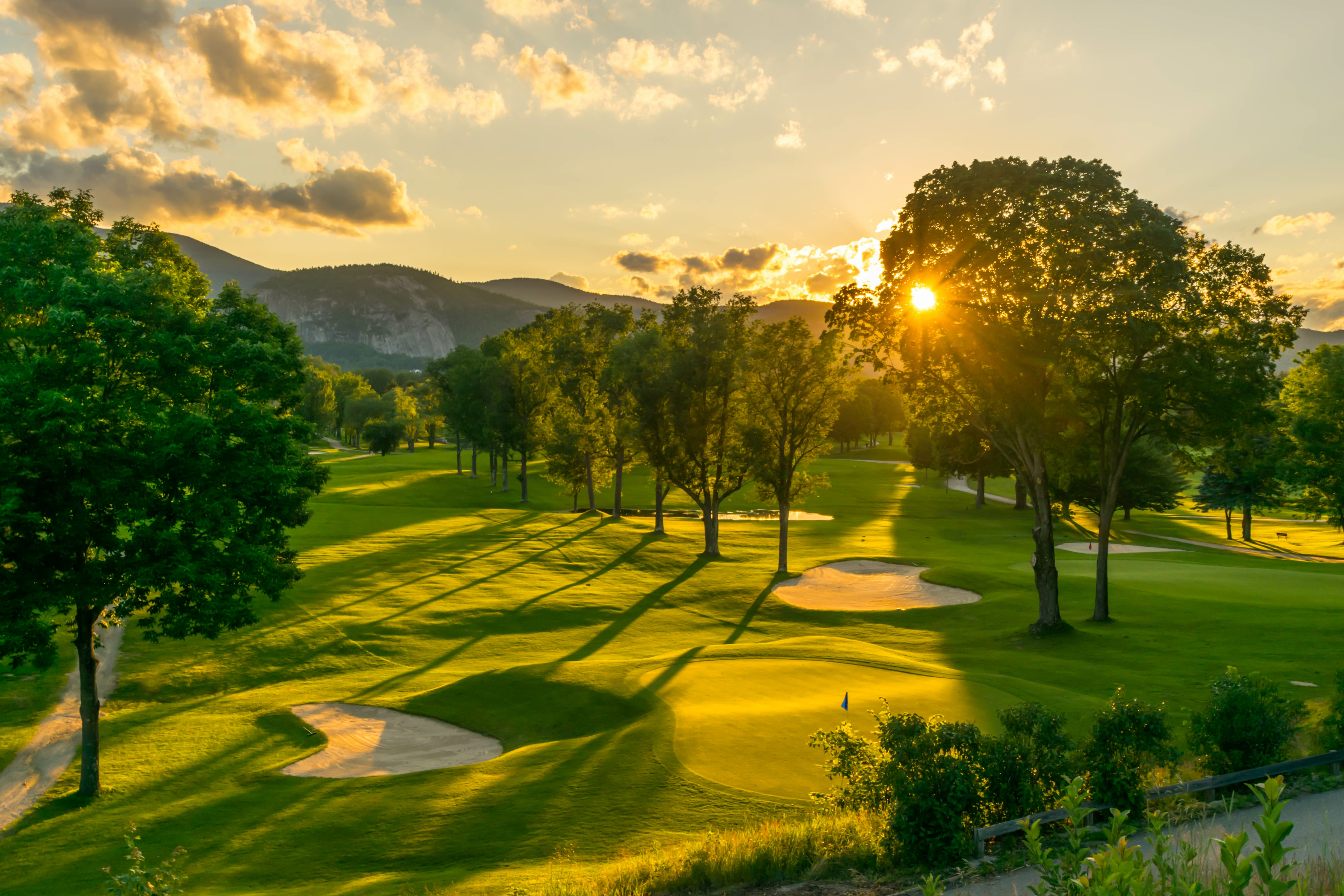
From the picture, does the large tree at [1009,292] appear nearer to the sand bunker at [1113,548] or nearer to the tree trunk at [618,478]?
the sand bunker at [1113,548]

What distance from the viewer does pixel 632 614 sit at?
3600 centimetres

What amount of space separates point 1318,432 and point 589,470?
45.9 meters

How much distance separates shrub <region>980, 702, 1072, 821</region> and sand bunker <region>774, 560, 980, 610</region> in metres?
26.3

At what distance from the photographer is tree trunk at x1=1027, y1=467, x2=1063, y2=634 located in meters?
28.8

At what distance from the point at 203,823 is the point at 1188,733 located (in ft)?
63.1

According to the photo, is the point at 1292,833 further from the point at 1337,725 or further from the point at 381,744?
the point at 381,744

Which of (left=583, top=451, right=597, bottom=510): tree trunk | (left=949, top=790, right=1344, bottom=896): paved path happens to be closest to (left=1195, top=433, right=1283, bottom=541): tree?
(left=949, top=790, right=1344, bottom=896): paved path

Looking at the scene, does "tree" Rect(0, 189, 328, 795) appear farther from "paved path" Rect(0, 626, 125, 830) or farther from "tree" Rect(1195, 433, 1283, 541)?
"tree" Rect(1195, 433, 1283, 541)

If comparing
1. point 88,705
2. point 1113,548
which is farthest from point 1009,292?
point 1113,548

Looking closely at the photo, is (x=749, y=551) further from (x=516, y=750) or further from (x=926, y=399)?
(x=516, y=750)

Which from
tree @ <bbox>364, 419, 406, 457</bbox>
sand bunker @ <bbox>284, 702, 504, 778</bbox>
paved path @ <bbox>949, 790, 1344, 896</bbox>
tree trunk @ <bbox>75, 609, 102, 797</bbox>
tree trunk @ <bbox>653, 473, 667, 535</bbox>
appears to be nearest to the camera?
paved path @ <bbox>949, 790, 1344, 896</bbox>

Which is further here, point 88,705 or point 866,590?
point 866,590

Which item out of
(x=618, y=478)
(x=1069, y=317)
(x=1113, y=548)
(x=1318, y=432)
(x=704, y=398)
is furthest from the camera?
(x=618, y=478)

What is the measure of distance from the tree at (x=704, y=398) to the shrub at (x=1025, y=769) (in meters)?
35.3
